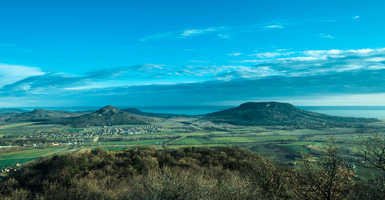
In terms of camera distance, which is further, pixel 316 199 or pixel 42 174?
pixel 42 174

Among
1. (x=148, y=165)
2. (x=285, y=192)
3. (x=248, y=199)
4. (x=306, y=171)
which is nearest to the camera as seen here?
(x=306, y=171)

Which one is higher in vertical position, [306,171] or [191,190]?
[306,171]

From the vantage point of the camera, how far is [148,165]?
40.7 m

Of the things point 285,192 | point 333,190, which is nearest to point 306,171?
point 333,190

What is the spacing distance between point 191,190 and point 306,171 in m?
10.0

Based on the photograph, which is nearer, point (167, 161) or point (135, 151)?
point (167, 161)

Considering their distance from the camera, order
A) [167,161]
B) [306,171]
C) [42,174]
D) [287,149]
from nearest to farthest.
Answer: [306,171] → [42,174] → [167,161] → [287,149]

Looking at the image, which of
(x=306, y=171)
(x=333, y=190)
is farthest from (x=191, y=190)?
(x=333, y=190)

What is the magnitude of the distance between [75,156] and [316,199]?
3927 centimetres

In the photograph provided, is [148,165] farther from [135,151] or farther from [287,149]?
[287,149]

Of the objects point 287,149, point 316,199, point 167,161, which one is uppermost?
point 316,199

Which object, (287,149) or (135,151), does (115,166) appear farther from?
(287,149)

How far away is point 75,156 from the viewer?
139 feet

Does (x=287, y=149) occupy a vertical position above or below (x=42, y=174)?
below
